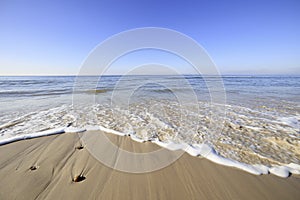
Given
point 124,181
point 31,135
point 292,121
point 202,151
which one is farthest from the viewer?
point 292,121

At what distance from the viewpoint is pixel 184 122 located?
14.9 ft

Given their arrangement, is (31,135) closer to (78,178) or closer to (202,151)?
(78,178)

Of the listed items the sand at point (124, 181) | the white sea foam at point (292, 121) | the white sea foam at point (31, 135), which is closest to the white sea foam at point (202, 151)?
the white sea foam at point (31, 135)

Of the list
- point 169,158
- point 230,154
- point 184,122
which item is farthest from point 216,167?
point 184,122

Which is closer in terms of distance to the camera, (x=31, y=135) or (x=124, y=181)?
(x=124, y=181)

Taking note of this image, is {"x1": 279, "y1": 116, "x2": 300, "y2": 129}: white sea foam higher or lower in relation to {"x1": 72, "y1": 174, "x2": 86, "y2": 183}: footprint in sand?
lower

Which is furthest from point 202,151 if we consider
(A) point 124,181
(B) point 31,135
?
(B) point 31,135

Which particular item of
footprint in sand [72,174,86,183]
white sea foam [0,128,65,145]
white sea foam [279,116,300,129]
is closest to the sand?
footprint in sand [72,174,86,183]

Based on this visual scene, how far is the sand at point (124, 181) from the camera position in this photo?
1.74 metres

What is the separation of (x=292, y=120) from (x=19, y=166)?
305 inches

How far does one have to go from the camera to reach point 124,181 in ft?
6.32

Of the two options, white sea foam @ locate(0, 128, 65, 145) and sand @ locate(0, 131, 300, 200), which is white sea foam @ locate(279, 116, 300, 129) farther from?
white sea foam @ locate(0, 128, 65, 145)

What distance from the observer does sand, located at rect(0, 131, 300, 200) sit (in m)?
1.74

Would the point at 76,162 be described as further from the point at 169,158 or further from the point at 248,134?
the point at 248,134
